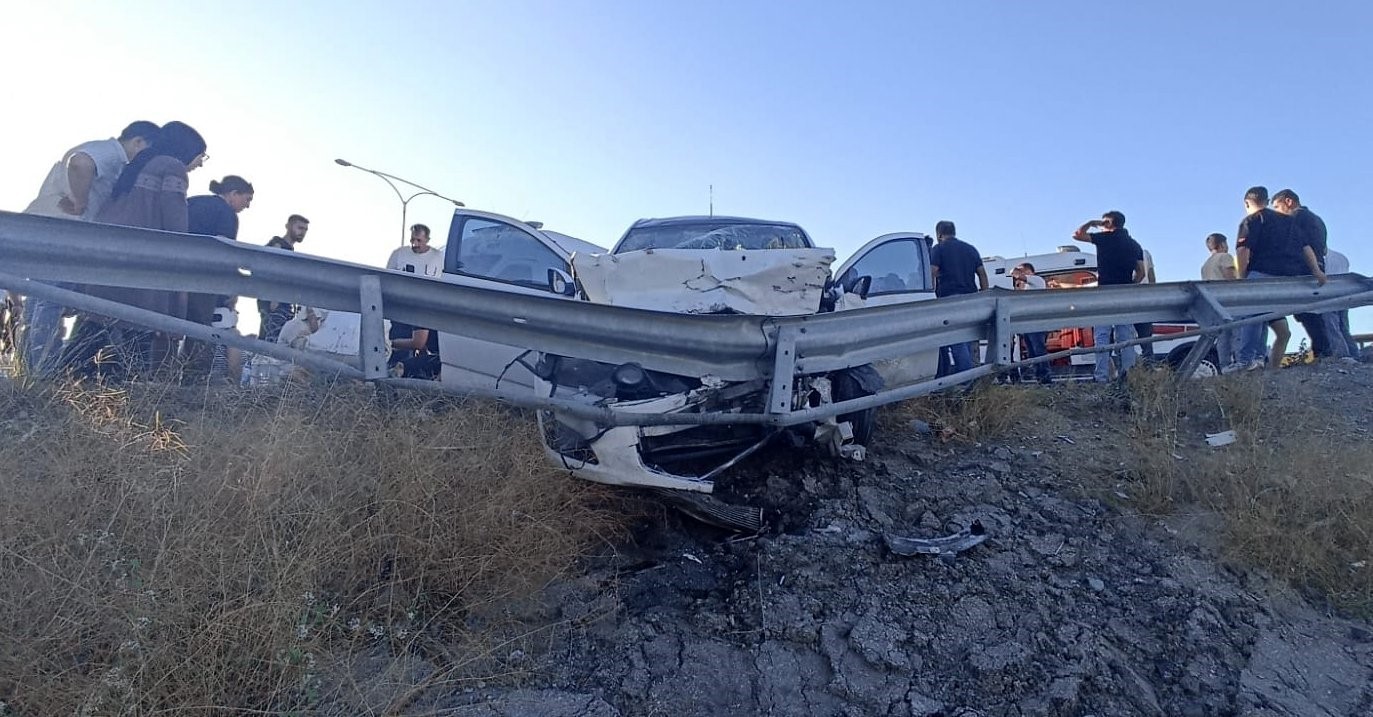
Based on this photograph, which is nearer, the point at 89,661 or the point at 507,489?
the point at 89,661

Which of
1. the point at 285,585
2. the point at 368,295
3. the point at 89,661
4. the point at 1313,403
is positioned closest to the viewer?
the point at 89,661

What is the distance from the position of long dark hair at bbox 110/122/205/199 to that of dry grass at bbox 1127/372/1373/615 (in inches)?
247

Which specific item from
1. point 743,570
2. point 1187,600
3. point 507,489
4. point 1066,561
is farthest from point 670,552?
point 1187,600

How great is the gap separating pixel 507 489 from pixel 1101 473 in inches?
135

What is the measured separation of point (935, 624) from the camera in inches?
126

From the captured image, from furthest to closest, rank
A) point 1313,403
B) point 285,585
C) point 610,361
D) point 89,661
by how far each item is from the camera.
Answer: point 1313,403 < point 610,361 < point 285,585 < point 89,661

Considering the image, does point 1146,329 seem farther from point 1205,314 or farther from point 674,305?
point 674,305

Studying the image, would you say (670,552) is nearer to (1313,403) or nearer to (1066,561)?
(1066,561)

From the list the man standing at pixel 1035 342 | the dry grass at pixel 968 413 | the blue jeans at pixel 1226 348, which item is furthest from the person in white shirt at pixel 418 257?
the blue jeans at pixel 1226 348

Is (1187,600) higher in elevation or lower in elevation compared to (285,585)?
lower

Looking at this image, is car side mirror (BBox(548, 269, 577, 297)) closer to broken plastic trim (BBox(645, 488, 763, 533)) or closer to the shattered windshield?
the shattered windshield

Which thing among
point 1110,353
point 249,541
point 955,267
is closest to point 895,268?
point 955,267

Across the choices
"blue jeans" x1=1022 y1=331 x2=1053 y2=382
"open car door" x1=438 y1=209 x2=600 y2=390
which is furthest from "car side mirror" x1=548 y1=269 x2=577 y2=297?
"blue jeans" x1=1022 y1=331 x2=1053 y2=382

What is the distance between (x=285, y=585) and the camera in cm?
291
